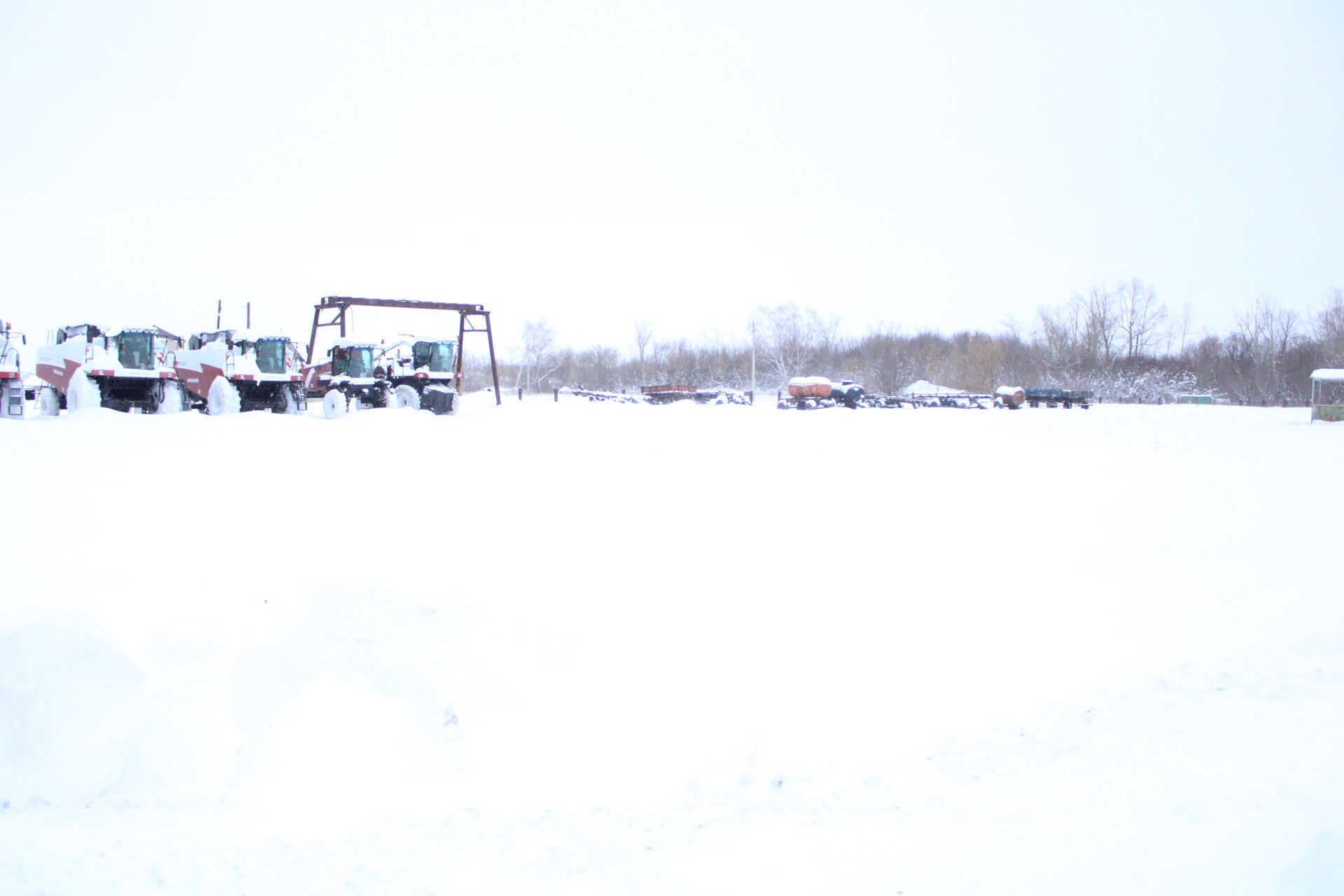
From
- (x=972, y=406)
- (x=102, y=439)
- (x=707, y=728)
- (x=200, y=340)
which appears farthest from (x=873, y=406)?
(x=707, y=728)

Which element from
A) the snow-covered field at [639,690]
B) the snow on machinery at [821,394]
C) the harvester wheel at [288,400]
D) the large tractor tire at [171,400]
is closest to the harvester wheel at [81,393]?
the large tractor tire at [171,400]

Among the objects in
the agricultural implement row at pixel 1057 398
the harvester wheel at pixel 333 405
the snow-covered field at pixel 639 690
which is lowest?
the snow-covered field at pixel 639 690

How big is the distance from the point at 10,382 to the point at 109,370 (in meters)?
2.49

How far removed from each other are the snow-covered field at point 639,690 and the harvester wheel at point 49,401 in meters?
12.2

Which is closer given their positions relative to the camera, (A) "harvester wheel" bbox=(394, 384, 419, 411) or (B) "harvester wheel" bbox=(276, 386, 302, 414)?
(B) "harvester wheel" bbox=(276, 386, 302, 414)

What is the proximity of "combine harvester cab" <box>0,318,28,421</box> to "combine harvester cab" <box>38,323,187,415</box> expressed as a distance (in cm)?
127

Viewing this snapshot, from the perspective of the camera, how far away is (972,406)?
54.8 metres

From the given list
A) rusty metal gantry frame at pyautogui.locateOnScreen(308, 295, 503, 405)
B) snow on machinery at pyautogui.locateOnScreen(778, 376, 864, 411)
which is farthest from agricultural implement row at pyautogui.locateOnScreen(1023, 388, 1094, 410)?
rusty metal gantry frame at pyautogui.locateOnScreen(308, 295, 503, 405)

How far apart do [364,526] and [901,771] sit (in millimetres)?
5423

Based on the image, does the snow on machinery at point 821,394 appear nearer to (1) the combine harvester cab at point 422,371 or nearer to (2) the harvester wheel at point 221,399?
(1) the combine harvester cab at point 422,371

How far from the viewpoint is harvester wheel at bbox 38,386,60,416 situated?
20062mm

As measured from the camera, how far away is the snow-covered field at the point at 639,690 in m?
3.53

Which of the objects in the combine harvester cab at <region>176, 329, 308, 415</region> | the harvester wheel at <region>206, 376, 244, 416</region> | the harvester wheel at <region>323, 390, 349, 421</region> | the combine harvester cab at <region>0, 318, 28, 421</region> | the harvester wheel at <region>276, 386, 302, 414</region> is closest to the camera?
the combine harvester cab at <region>0, 318, 28, 421</region>

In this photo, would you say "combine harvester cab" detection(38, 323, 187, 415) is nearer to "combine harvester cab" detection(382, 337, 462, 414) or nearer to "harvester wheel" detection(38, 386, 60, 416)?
"harvester wheel" detection(38, 386, 60, 416)
